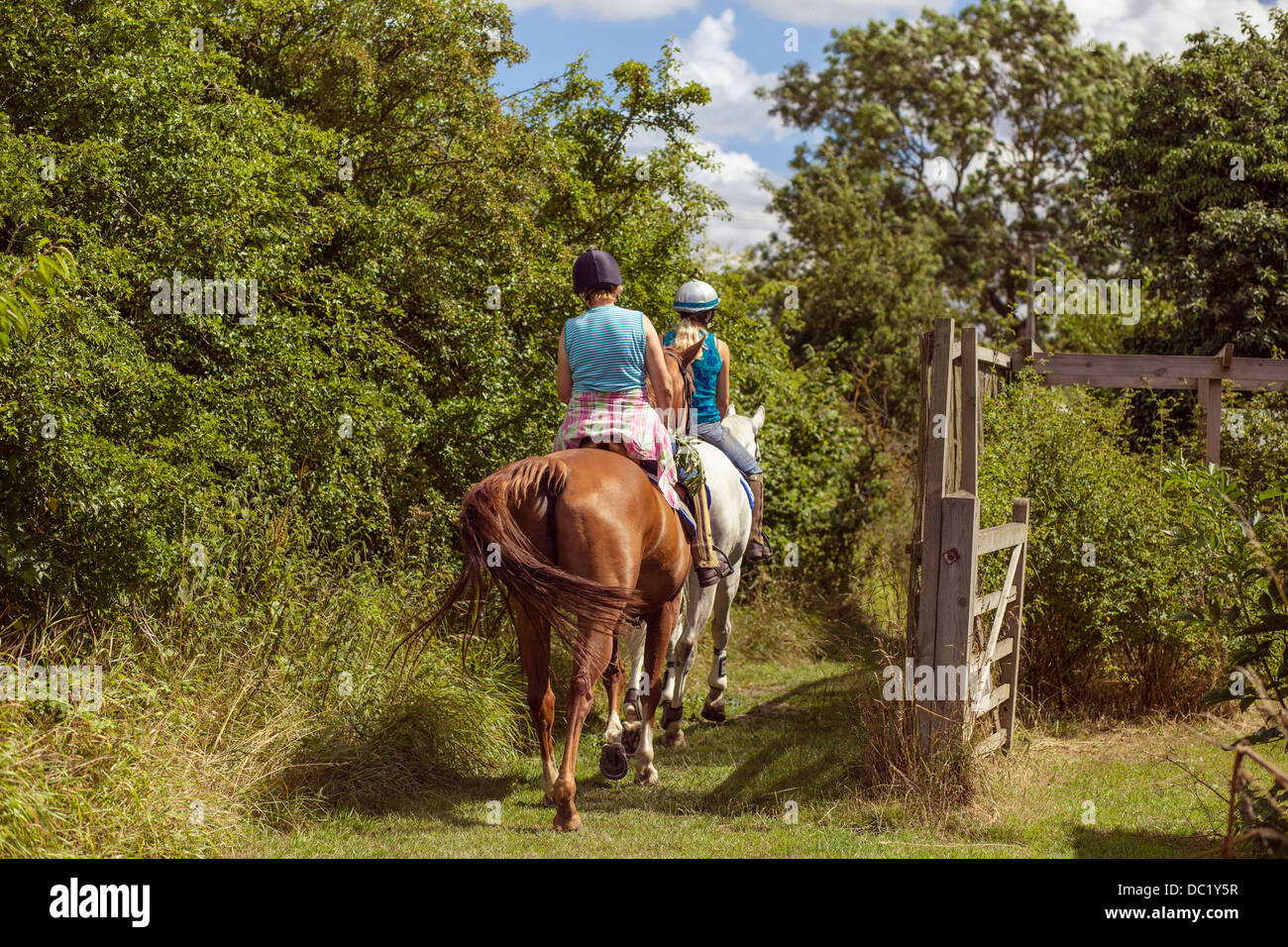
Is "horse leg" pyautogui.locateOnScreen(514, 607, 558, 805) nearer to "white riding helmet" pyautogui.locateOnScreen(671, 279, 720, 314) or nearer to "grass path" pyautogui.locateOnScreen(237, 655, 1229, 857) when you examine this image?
"grass path" pyautogui.locateOnScreen(237, 655, 1229, 857)

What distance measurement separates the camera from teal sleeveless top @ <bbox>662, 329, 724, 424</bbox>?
748 centimetres

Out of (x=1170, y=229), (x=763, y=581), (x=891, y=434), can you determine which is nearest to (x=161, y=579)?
(x=763, y=581)

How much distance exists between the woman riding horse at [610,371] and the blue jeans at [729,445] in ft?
5.27

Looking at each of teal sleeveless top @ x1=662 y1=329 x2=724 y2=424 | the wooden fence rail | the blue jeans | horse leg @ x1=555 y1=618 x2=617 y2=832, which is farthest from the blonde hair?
horse leg @ x1=555 y1=618 x2=617 y2=832

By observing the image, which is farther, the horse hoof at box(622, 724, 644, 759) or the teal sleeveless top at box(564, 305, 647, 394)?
the horse hoof at box(622, 724, 644, 759)

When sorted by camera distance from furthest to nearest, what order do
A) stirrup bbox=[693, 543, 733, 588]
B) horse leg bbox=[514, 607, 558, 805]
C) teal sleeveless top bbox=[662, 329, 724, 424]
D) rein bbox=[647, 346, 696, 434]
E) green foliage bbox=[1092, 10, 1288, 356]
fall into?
1. green foliage bbox=[1092, 10, 1288, 356]
2. teal sleeveless top bbox=[662, 329, 724, 424]
3. rein bbox=[647, 346, 696, 434]
4. stirrup bbox=[693, 543, 733, 588]
5. horse leg bbox=[514, 607, 558, 805]

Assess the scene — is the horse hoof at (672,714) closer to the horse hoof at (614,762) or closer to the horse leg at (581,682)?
the horse hoof at (614,762)

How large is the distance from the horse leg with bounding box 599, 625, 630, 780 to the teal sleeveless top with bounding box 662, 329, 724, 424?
87.8 inches

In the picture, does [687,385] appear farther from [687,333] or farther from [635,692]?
[635,692]

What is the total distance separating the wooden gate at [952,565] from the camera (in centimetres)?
554

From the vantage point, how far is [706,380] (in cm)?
752

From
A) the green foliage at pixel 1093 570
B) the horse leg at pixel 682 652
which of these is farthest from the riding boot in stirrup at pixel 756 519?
the green foliage at pixel 1093 570

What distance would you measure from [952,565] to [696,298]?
2.48m
